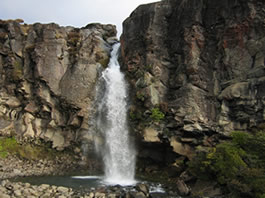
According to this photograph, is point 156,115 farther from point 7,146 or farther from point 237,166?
point 7,146

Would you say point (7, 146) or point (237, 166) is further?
point (7, 146)

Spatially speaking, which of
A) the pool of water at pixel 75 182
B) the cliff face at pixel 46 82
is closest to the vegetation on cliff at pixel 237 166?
the pool of water at pixel 75 182

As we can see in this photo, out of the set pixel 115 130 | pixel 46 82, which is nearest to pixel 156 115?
pixel 115 130

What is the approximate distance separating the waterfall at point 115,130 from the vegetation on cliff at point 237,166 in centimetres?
658

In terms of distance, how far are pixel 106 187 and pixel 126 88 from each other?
1149cm

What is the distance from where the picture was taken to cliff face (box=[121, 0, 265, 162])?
19.6m

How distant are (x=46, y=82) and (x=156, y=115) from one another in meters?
13.9

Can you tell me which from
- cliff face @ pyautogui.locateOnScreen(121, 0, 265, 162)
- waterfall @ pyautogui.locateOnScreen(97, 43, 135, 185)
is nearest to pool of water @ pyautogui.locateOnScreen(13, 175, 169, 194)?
waterfall @ pyautogui.locateOnScreen(97, 43, 135, 185)

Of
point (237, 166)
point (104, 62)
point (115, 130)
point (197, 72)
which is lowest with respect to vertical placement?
point (237, 166)

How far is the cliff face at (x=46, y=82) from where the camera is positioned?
82.1 feet

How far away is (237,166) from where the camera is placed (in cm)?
1443

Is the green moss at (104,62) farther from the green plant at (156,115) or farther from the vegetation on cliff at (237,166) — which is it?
the vegetation on cliff at (237,166)

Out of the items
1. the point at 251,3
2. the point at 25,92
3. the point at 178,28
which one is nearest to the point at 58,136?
the point at 25,92

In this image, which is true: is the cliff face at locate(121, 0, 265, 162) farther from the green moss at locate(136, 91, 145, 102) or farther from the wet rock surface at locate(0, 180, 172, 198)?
the wet rock surface at locate(0, 180, 172, 198)
